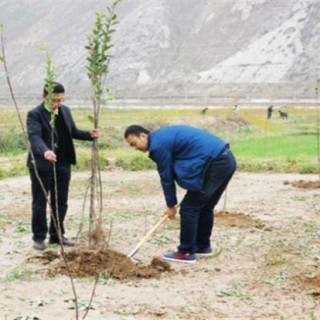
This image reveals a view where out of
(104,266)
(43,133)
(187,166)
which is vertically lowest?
(104,266)

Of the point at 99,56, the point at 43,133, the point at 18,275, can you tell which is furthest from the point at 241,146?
the point at 18,275

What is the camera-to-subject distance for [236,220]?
11594 mm

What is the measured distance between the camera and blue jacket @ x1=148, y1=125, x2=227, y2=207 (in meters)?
8.34

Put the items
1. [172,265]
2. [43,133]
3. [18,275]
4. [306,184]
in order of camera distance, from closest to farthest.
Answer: [18,275], [172,265], [43,133], [306,184]

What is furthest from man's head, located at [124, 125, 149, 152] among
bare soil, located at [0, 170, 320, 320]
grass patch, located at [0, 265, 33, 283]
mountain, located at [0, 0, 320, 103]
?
mountain, located at [0, 0, 320, 103]

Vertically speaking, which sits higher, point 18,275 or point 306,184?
point 18,275

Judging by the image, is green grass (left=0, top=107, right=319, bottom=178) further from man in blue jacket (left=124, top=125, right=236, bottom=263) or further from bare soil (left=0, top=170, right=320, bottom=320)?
man in blue jacket (left=124, top=125, right=236, bottom=263)

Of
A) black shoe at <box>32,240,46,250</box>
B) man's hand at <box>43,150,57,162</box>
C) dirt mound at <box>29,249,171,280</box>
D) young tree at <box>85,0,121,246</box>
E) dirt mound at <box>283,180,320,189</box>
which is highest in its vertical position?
young tree at <box>85,0,121,246</box>

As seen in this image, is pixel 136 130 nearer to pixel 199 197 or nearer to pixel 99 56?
pixel 99 56

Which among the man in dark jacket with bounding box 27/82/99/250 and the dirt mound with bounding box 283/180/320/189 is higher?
the man in dark jacket with bounding box 27/82/99/250

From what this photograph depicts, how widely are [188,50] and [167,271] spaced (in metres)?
80.7

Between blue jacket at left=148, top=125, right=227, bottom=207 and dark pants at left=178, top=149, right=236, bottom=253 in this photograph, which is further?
dark pants at left=178, top=149, right=236, bottom=253

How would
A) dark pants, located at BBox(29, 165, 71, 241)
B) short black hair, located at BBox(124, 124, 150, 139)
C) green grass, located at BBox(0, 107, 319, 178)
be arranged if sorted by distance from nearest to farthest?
short black hair, located at BBox(124, 124, 150, 139), dark pants, located at BBox(29, 165, 71, 241), green grass, located at BBox(0, 107, 319, 178)

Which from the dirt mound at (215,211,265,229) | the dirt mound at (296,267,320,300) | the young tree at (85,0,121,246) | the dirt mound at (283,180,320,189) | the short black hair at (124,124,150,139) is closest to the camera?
the dirt mound at (296,267,320,300)
